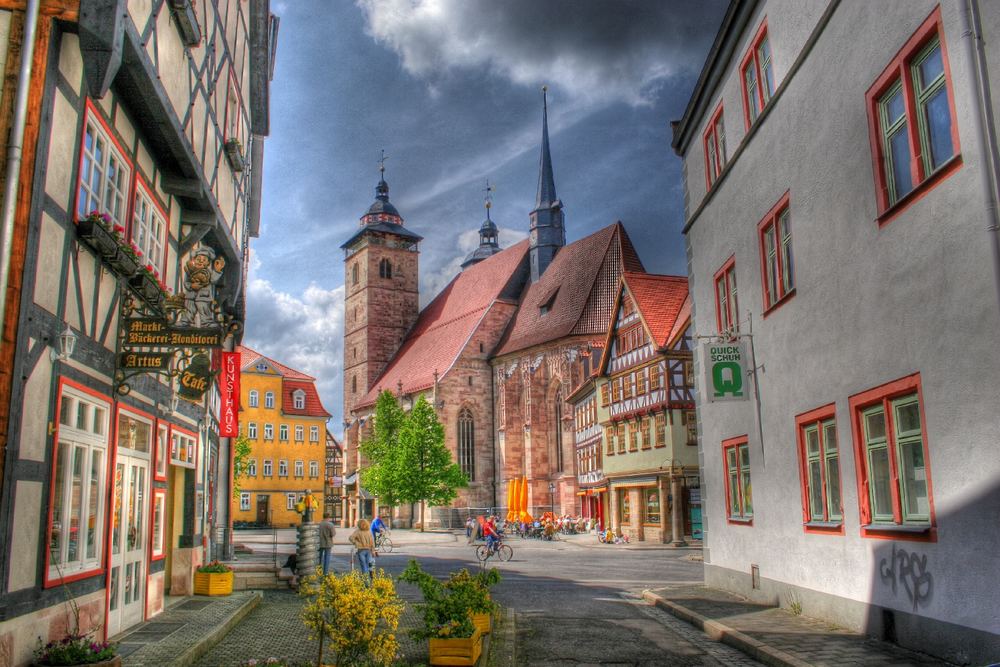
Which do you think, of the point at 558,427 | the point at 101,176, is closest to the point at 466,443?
the point at 558,427

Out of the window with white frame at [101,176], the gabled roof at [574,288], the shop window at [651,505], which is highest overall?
the gabled roof at [574,288]

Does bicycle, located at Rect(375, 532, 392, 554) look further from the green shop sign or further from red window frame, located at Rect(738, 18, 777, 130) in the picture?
red window frame, located at Rect(738, 18, 777, 130)

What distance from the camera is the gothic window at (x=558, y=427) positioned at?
52250mm

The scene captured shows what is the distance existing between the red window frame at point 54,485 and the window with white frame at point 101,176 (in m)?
1.54

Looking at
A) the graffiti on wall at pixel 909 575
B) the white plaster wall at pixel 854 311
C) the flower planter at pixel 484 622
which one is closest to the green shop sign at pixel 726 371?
the white plaster wall at pixel 854 311

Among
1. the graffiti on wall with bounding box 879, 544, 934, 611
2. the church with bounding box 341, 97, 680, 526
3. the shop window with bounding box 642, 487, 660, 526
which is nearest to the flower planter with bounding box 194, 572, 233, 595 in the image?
the graffiti on wall with bounding box 879, 544, 934, 611

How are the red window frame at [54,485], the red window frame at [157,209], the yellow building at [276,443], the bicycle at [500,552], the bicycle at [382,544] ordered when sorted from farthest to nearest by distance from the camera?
the yellow building at [276,443], the bicycle at [382,544], the bicycle at [500,552], the red window frame at [157,209], the red window frame at [54,485]

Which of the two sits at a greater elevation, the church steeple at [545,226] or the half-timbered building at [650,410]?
the church steeple at [545,226]

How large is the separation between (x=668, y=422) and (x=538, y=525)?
13040 mm

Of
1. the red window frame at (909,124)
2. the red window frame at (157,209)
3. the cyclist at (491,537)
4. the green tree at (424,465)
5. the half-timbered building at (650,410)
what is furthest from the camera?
the green tree at (424,465)

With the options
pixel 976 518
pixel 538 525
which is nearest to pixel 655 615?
pixel 976 518

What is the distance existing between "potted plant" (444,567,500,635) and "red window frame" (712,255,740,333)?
19.0 feet

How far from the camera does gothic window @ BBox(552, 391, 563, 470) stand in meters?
52.2

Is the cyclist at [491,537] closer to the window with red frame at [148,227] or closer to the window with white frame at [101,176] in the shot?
the window with red frame at [148,227]
